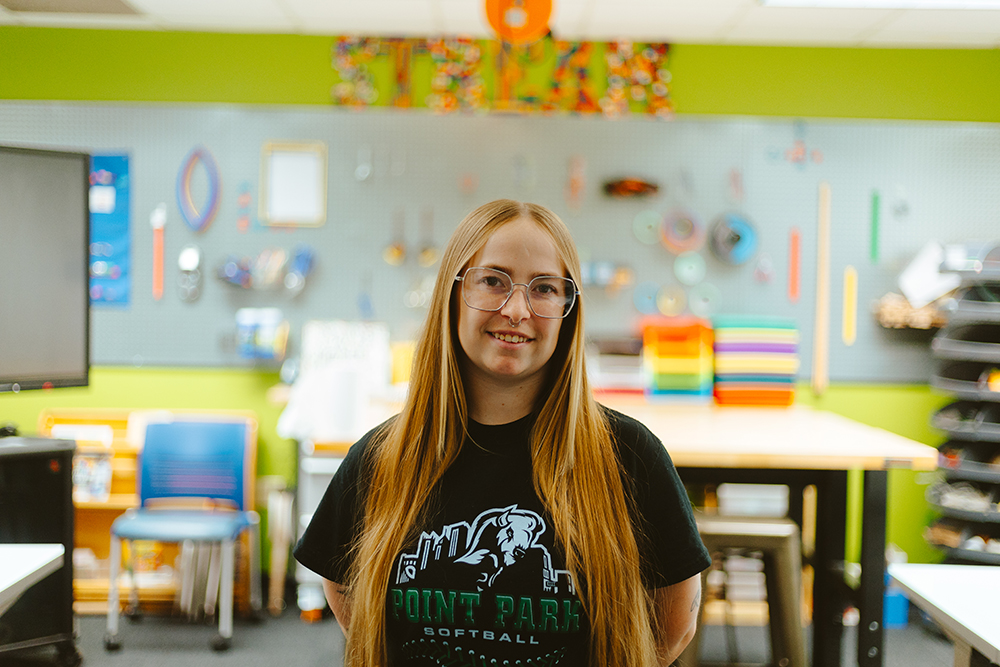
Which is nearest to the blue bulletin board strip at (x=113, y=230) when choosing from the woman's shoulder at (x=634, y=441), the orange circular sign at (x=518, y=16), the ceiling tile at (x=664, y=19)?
the orange circular sign at (x=518, y=16)

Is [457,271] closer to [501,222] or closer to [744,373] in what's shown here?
[501,222]

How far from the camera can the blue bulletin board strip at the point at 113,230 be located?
384cm

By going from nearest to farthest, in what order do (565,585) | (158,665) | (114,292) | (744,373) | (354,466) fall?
1. (565,585)
2. (354,466)
3. (158,665)
4. (744,373)
5. (114,292)

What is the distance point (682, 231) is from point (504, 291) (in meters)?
2.90

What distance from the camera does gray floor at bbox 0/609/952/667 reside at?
9.84 feet

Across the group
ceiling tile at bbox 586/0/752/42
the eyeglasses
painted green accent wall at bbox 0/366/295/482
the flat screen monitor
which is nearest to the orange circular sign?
ceiling tile at bbox 586/0/752/42

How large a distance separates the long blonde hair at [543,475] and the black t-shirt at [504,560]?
22 mm

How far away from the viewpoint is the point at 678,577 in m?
1.19

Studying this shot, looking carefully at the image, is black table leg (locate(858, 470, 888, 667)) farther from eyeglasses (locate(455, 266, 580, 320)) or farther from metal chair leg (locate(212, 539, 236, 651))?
metal chair leg (locate(212, 539, 236, 651))

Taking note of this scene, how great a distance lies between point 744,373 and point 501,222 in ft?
8.57

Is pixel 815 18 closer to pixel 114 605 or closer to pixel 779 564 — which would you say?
pixel 779 564

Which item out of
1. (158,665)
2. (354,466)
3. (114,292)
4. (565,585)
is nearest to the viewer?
(565,585)

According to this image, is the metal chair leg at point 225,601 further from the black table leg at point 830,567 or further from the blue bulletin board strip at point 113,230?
the black table leg at point 830,567

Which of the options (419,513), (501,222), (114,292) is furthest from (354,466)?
(114,292)
